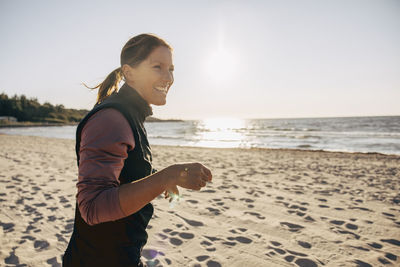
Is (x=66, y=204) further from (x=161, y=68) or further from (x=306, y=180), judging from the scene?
(x=306, y=180)

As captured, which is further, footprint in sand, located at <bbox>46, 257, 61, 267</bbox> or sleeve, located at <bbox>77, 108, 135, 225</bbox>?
footprint in sand, located at <bbox>46, 257, 61, 267</bbox>

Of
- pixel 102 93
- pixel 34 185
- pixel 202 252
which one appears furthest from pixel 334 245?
pixel 34 185

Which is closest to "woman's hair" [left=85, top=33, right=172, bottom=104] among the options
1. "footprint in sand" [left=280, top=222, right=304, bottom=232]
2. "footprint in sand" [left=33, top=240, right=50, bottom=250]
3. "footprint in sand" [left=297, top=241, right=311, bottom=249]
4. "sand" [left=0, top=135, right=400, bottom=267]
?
"sand" [left=0, top=135, right=400, bottom=267]

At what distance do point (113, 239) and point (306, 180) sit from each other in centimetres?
743

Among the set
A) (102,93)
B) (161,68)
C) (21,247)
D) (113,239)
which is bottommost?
(21,247)

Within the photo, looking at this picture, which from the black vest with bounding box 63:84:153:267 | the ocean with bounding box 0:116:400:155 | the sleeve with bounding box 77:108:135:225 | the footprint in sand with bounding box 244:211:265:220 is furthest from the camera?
the ocean with bounding box 0:116:400:155

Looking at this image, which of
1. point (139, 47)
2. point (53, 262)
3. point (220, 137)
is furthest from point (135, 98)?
point (220, 137)

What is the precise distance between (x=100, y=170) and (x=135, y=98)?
47cm

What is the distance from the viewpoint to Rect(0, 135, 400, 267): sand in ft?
10.4

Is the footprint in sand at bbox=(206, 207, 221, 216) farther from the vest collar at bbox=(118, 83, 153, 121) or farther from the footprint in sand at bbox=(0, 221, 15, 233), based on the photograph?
the vest collar at bbox=(118, 83, 153, 121)

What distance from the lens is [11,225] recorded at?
399cm

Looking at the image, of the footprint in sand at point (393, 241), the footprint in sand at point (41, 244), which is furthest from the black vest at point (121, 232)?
the footprint in sand at point (393, 241)

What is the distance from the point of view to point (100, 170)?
2.92 ft

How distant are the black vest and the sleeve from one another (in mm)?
164
